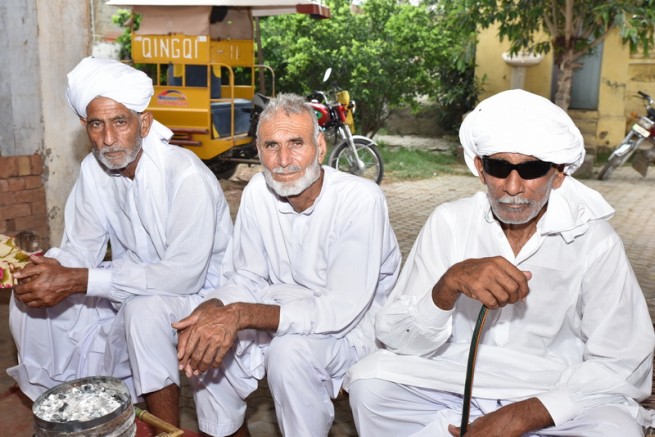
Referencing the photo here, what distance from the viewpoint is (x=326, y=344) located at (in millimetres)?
2658

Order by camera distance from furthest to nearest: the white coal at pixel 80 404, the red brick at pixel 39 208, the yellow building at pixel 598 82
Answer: the yellow building at pixel 598 82
the red brick at pixel 39 208
the white coal at pixel 80 404

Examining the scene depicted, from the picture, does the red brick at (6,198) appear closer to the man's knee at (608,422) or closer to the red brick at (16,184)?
the red brick at (16,184)

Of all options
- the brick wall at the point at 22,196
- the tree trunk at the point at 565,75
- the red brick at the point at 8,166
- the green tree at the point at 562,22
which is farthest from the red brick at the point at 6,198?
the tree trunk at the point at 565,75

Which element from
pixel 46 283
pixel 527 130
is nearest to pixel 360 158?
pixel 46 283

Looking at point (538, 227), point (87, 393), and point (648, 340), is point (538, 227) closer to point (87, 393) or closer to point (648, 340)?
point (648, 340)

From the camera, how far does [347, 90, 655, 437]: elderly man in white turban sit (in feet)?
7.14

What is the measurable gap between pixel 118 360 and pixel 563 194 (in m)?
2.00

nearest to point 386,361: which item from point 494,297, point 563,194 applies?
point 494,297

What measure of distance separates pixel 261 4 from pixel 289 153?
6554 millimetres

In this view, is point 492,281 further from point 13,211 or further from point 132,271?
point 13,211

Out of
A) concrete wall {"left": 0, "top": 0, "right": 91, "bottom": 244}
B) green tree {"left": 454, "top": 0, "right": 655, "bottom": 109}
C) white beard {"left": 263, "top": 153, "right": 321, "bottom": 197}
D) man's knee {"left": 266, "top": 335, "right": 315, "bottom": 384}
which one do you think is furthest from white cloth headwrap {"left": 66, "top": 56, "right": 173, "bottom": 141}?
green tree {"left": 454, "top": 0, "right": 655, "bottom": 109}

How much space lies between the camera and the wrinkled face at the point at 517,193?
229 cm

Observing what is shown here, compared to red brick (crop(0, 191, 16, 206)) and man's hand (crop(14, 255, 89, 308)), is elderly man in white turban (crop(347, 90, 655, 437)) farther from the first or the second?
red brick (crop(0, 191, 16, 206))

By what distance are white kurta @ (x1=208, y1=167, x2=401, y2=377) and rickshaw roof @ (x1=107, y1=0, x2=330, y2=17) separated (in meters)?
6.08
